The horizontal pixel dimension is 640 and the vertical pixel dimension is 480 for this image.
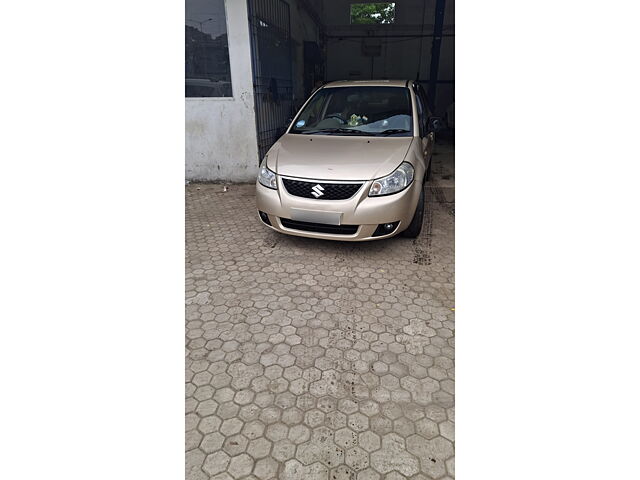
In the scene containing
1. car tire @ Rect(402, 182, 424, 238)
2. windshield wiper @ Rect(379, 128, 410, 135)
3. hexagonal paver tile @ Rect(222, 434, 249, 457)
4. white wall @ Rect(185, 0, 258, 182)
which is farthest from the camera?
white wall @ Rect(185, 0, 258, 182)

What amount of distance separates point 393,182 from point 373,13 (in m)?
14.8

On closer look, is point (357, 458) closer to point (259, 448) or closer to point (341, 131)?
point (259, 448)

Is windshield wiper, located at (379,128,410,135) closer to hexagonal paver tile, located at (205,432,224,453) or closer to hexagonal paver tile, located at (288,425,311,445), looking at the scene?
hexagonal paver tile, located at (288,425,311,445)

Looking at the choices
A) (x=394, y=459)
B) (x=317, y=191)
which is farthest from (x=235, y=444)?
(x=317, y=191)

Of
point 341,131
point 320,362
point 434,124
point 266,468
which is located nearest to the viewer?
point 266,468

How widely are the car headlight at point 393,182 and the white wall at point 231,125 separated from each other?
338 centimetres

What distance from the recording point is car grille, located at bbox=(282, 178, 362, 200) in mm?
3301

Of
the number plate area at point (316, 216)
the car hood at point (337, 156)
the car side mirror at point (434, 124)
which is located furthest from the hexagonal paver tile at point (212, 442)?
the car side mirror at point (434, 124)

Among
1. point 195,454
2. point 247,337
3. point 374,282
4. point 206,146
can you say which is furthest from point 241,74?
point 195,454

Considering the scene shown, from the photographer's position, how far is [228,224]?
4.69m

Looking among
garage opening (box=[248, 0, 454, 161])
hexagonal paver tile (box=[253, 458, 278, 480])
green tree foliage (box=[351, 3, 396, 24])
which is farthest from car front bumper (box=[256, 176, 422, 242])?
green tree foliage (box=[351, 3, 396, 24])

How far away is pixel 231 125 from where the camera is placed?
599 centimetres

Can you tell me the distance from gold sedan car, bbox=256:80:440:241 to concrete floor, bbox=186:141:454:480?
1.22 ft

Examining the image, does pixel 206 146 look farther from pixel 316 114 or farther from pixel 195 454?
pixel 195 454
